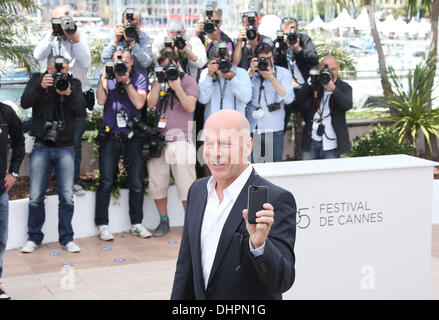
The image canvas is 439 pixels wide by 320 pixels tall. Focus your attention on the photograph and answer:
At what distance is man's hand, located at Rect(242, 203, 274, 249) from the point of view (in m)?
2.57

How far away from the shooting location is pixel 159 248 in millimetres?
7125

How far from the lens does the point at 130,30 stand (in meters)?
7.39

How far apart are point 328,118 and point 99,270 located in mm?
2980

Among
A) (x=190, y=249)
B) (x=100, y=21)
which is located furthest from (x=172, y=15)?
(x=190, y=249)

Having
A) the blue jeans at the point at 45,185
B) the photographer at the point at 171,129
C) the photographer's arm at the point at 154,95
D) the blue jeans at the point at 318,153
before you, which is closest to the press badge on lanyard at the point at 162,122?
the photographer at the point at 171,129

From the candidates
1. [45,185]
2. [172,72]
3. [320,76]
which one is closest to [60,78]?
[45,185]

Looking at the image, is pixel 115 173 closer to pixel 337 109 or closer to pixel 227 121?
pixel 337 109

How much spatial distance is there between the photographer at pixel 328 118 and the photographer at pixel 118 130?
1.83 m

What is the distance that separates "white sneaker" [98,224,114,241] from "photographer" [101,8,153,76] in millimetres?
1672

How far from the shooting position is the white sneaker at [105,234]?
24.0ft

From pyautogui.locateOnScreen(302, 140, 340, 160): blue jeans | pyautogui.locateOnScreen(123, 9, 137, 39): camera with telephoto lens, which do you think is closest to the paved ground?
pyautogui.locateOnScreen(302, 140, 340, 160): blue jeans

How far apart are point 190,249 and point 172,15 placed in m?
12.6

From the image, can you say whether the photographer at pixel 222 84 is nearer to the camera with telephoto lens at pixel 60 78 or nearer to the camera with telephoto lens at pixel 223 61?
the camera with telephoto lens at pixel 223 61

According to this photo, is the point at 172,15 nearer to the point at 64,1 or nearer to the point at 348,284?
the point at 64,1
